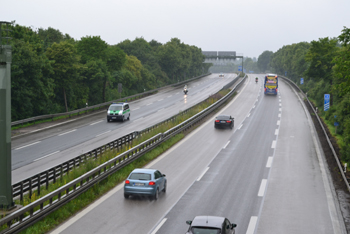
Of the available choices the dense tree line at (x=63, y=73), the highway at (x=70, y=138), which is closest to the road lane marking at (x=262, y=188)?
the highway at (x=70, y=138)

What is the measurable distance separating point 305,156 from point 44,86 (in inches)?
1249

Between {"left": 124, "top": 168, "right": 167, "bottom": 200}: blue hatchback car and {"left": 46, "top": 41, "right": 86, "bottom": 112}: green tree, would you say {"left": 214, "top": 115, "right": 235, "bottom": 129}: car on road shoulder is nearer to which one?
{"left": 124, "top": 168, "right": 167, "bottom": 200}: blue hatchback car

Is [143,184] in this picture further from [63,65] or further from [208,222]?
[63,65]

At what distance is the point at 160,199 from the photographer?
18.2 metres

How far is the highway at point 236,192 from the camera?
15.2 m

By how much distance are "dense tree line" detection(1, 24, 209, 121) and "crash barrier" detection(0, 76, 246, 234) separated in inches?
738

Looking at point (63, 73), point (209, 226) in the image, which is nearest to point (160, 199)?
point (209, 226)

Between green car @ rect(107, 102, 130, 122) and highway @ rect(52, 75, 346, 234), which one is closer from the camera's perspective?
highway @ rect(52, 75, 346, 234)

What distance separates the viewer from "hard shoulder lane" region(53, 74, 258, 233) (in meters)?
14.8

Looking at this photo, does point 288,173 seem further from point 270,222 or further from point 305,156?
point 270,222

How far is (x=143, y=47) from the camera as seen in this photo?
111438 millimetres

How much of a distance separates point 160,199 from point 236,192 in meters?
3.89

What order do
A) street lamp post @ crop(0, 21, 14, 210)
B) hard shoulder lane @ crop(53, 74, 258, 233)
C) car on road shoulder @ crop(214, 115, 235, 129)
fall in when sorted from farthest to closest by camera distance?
car on road shoulder @ crop(214, 115, 235, 129) < hard shoulder lane @ crop(53, 74, 258, 233) < street lamp post @ crop(0, 21, 14, 210)

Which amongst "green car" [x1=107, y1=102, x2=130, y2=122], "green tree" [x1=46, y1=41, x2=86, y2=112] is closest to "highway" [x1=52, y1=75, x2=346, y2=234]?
"green car" [x1=107, y1=102, x2=130, y2=122]
